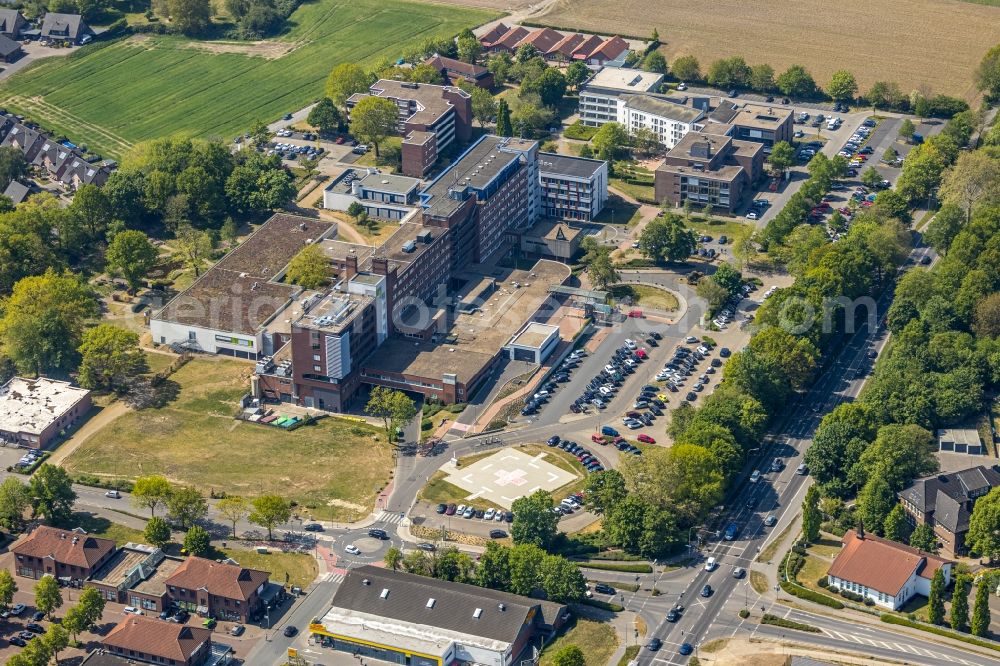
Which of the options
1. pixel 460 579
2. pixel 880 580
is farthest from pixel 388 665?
pixel 880 580

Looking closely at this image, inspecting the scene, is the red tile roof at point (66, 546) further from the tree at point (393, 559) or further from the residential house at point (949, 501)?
the residential house at point (949, 501)

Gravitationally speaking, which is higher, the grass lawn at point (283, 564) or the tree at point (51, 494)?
the tree at point (51, 494)

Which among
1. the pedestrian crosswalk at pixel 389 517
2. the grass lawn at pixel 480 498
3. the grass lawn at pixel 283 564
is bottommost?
the grass lawn at pixel 283 564

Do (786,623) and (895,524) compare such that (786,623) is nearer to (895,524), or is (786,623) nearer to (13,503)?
(895,524)

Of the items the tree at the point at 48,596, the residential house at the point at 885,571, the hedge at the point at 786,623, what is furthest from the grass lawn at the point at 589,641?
the tree at the point at 48,596

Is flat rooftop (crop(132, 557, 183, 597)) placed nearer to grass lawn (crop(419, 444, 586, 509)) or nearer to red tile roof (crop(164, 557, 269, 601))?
red tile roof (crop(164, 557, 269, 601))

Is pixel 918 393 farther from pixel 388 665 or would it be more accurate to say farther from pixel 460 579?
pixel 388 665

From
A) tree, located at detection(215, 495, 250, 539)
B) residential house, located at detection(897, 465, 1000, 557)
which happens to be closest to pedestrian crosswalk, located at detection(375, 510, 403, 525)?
tree, located at detection(215, 495, 250, 539)

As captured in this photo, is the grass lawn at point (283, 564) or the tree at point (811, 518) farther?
the tree at point (811, 518)
